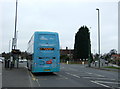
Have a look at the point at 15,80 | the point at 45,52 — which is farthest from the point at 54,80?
the point at 45,52

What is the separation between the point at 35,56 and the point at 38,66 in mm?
931

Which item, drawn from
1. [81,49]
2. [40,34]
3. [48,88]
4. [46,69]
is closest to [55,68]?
[46,69]

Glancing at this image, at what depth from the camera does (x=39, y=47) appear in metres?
19.1

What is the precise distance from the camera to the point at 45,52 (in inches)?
757

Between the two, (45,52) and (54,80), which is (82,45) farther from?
(54,80)

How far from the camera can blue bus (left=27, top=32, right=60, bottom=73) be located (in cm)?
1900

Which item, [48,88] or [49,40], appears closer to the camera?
[48,88]

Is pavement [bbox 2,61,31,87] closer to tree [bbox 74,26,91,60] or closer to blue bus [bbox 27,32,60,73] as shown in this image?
blue bus [bbox 27,32,60,73]

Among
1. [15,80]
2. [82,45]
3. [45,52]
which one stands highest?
[82,45]

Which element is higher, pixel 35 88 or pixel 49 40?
pixel 49 40

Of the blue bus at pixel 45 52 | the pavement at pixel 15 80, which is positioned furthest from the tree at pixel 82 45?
the blue bus at pixel 45 52

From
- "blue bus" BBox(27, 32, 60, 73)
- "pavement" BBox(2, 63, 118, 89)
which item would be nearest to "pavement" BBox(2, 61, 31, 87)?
"pavement" BBox(2, 63, 118, 89)

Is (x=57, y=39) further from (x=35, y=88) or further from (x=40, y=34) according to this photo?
(x=35, y=88)

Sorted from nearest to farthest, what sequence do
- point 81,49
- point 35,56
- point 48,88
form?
point 48,88
point 35,56
point 81,49
